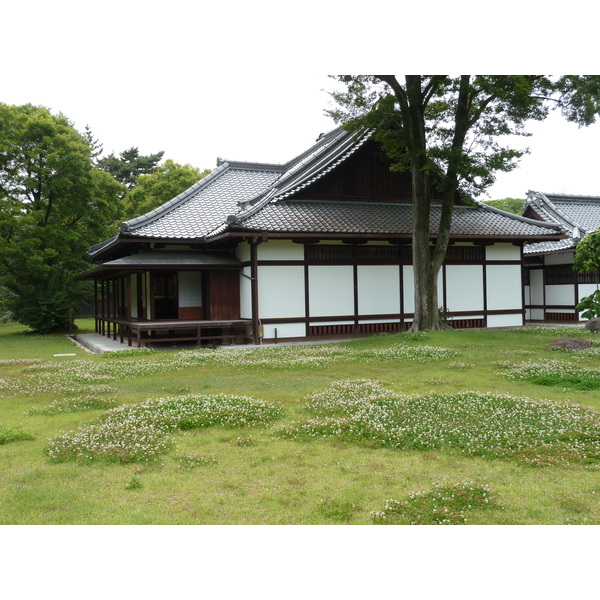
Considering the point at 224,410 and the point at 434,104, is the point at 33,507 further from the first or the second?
the point at 434,104

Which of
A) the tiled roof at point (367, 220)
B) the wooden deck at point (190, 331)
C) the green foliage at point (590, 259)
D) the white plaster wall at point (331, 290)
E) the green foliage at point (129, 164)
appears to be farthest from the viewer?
the green foliage at point (129, 164)

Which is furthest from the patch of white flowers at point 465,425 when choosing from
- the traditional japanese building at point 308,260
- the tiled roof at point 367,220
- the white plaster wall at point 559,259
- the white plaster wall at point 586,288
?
the white plaster wall at point 559,259

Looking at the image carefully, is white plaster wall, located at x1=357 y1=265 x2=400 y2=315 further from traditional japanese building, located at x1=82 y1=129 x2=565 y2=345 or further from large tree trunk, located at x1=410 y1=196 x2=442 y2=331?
large tree trunk, located at x1=410 y1=196 x2=442 y2=331

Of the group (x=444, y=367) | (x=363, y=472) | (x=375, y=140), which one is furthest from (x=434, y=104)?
(x=363, y=472)

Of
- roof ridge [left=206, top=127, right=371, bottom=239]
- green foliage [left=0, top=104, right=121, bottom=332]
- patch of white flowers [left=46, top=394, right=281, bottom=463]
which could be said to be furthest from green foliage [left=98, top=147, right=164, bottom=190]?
patch of white flowers [left=46, top=394, right=281, bottom=463]

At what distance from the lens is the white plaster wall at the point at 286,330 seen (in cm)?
1933

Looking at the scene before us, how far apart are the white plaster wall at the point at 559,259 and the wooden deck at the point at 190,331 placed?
56.5 ft

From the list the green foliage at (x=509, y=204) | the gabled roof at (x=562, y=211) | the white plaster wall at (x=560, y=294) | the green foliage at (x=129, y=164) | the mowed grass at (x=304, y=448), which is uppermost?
the green foliage at (x=129, y=164)

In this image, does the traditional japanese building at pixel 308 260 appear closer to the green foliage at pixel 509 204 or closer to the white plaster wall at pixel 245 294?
the white plaster wall at pixel 245 294

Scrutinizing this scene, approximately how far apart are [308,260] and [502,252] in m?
9.44

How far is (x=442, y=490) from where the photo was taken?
4.80 metres

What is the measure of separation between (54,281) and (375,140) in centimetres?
1841

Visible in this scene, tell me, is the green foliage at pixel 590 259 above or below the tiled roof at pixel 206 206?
below

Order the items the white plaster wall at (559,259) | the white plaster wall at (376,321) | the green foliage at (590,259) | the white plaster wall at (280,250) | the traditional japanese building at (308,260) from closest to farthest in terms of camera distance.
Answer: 1. the green foliage at (590,259)
2. the traditional japanese building at (308,260)
3. the white plaster wall at (280,250)
4. the white plaster wall at (376,321)
5. the white plaster wall at (559,259)
